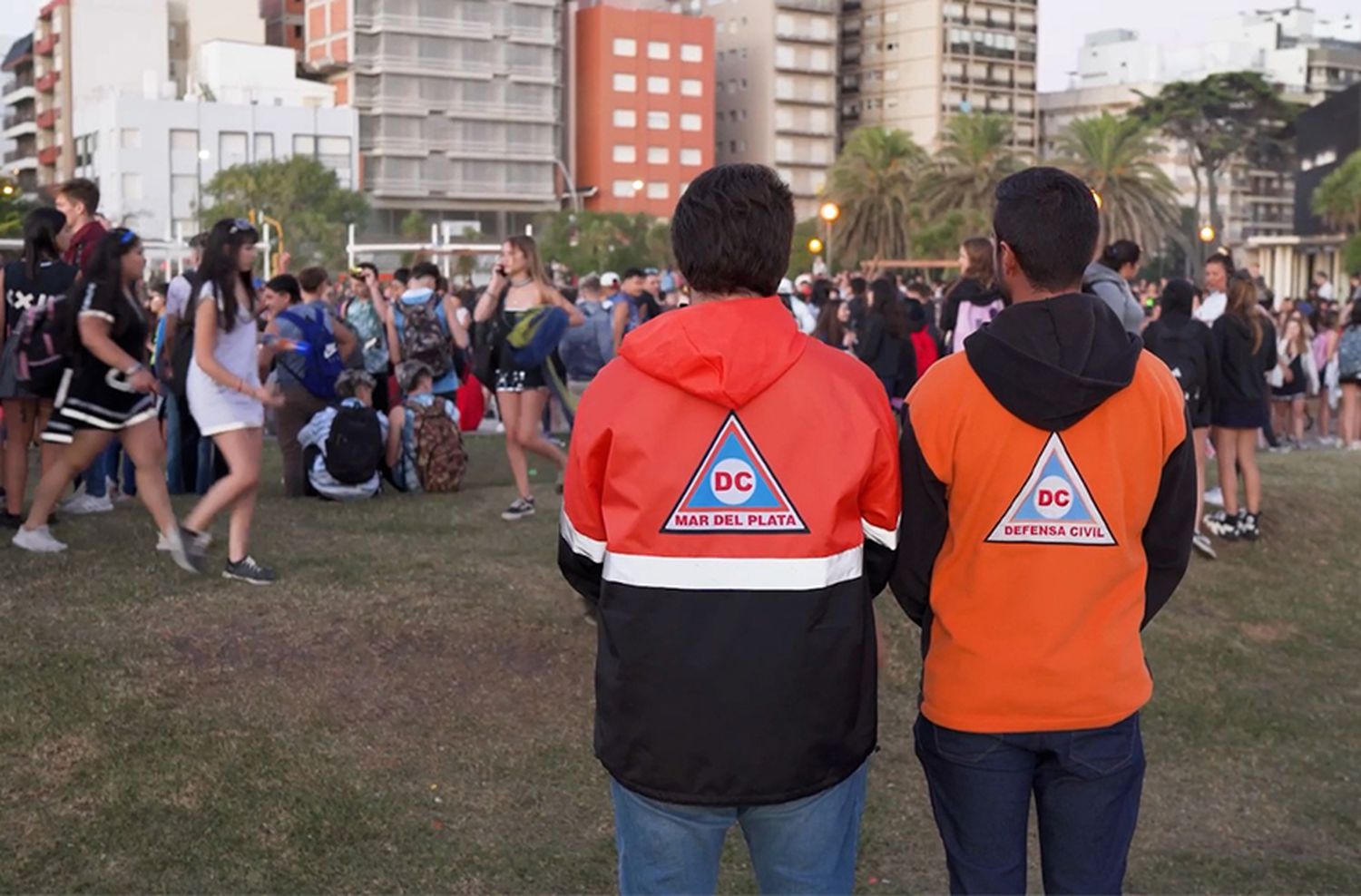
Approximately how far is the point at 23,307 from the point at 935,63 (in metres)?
109

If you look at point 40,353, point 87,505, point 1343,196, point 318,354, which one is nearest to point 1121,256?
point 318,354

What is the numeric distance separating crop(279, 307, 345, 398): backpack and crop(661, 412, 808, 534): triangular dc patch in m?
9.39

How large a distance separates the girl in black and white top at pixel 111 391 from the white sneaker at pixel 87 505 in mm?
1687

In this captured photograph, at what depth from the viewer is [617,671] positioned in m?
3.01

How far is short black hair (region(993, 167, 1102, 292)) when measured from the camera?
331 cm

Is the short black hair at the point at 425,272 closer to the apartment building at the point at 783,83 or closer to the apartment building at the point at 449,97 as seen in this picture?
the apartment building at the point at 449,97

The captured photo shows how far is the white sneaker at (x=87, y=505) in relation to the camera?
10320 mm

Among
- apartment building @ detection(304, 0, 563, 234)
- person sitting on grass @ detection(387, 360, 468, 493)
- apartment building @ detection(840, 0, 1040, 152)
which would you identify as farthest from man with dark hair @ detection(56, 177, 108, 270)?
apartment building @ detection(840, 0, 1040, 152)

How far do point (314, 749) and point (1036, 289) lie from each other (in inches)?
147

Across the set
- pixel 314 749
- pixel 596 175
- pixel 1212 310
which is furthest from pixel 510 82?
pixel 314 749

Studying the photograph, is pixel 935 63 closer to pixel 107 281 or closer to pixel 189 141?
pixel 189 141

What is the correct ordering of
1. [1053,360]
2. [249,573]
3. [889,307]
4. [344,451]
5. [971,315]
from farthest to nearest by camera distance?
[889,307] < [971,315] < [344,451] < [249,573] < [1053,360]

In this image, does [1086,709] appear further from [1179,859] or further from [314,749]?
[314,749]

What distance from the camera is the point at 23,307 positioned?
9.16 meters
